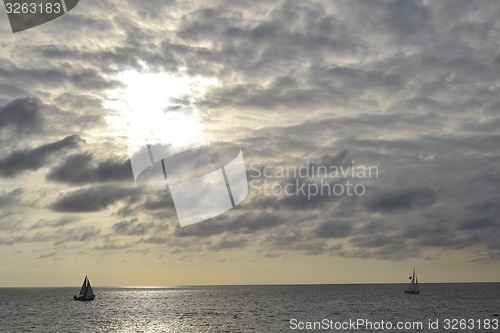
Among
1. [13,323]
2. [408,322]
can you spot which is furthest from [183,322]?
[408,322]

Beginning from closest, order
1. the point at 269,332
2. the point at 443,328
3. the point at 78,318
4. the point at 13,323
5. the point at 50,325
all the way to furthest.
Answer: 1. the point at 269,332
2. the point at 443,328
3. the point at 50,325
4. the point at 13,323
5. the point at 78,318

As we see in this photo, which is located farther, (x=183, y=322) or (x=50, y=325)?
(x=183, y=322)

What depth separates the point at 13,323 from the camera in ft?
464

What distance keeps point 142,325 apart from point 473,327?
258 feet

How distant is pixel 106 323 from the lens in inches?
5600

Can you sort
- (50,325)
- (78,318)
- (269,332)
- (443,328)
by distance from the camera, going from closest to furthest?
1. (269,332)
2. (443,328)
3. (50,325)
4. (78,318)

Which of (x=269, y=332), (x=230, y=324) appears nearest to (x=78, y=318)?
(x=230, y=324)

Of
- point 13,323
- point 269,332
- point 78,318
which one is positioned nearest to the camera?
point 269,332

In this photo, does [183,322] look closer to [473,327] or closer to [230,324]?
[230,324]

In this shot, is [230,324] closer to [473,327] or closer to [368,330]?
[368,330]

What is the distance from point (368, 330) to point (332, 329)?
7.70 meters

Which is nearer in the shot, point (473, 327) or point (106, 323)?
point (473, 327)

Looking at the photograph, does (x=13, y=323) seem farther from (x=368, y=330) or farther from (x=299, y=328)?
(x=368, y=330)

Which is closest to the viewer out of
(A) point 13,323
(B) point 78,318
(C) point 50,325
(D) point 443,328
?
(D) point 443,328
